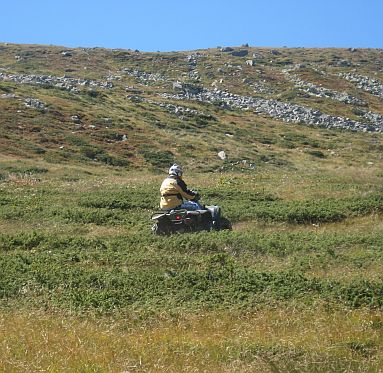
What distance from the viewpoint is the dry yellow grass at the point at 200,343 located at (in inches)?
257

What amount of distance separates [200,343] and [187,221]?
341 inches

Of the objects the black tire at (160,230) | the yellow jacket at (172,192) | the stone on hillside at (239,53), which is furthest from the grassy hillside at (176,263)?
the stone on hillside at (239,53)

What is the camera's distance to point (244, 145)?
172ft

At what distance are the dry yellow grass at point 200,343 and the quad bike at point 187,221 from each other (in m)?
6.90

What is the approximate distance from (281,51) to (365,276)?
122 metres

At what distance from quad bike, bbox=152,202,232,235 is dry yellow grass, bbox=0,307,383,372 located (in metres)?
6.90

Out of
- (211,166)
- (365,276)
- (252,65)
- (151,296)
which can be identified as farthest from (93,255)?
(252,65)

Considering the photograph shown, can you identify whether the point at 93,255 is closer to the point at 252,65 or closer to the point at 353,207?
the point at 353,207

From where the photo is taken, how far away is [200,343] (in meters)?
7.33

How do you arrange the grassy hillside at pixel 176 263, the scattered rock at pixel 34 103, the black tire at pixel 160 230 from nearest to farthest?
the grassy hillside at pixel 176 263 < the black tire at pixel 160 230 < the scattered rock at pixel 34 103

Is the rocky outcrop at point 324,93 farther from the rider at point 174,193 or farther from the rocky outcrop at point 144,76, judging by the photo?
the rider at point 174,193

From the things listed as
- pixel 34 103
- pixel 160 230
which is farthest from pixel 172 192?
pixel 34 103

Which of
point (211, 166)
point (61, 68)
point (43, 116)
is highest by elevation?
point (61, 68)

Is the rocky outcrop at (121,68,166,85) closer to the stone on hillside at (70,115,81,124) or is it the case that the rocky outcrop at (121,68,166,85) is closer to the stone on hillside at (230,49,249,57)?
the stone on hillside at (230,49,249,57)
